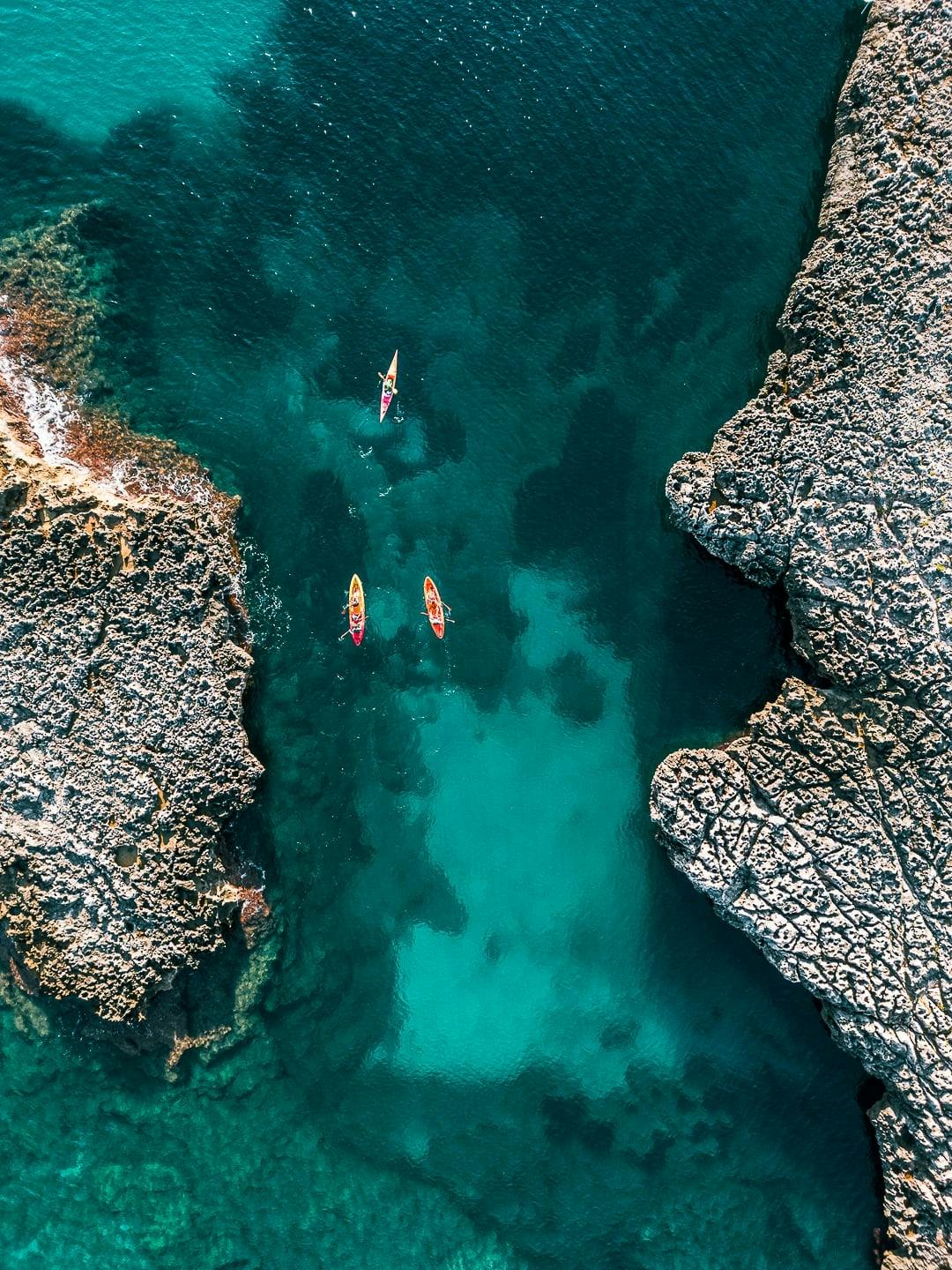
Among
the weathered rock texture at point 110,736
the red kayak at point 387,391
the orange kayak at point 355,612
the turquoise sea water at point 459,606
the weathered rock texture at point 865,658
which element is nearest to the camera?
the weathered rock texture at point 865,658

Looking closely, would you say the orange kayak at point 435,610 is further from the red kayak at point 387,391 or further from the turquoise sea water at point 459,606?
the red kayak at point 387,391

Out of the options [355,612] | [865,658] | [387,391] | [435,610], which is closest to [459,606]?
[435,610]

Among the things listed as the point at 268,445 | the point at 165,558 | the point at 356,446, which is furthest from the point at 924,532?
the point at 165,558

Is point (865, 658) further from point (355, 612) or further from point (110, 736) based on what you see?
point (110, 736)

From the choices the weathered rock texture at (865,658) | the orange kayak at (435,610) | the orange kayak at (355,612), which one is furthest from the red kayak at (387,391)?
the weathered rock texture at (865,658)

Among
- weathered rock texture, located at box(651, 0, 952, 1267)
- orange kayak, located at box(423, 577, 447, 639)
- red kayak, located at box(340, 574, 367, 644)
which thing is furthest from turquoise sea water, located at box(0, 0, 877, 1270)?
weathered rock texture, located at box(651, 0, 952, 1267)
